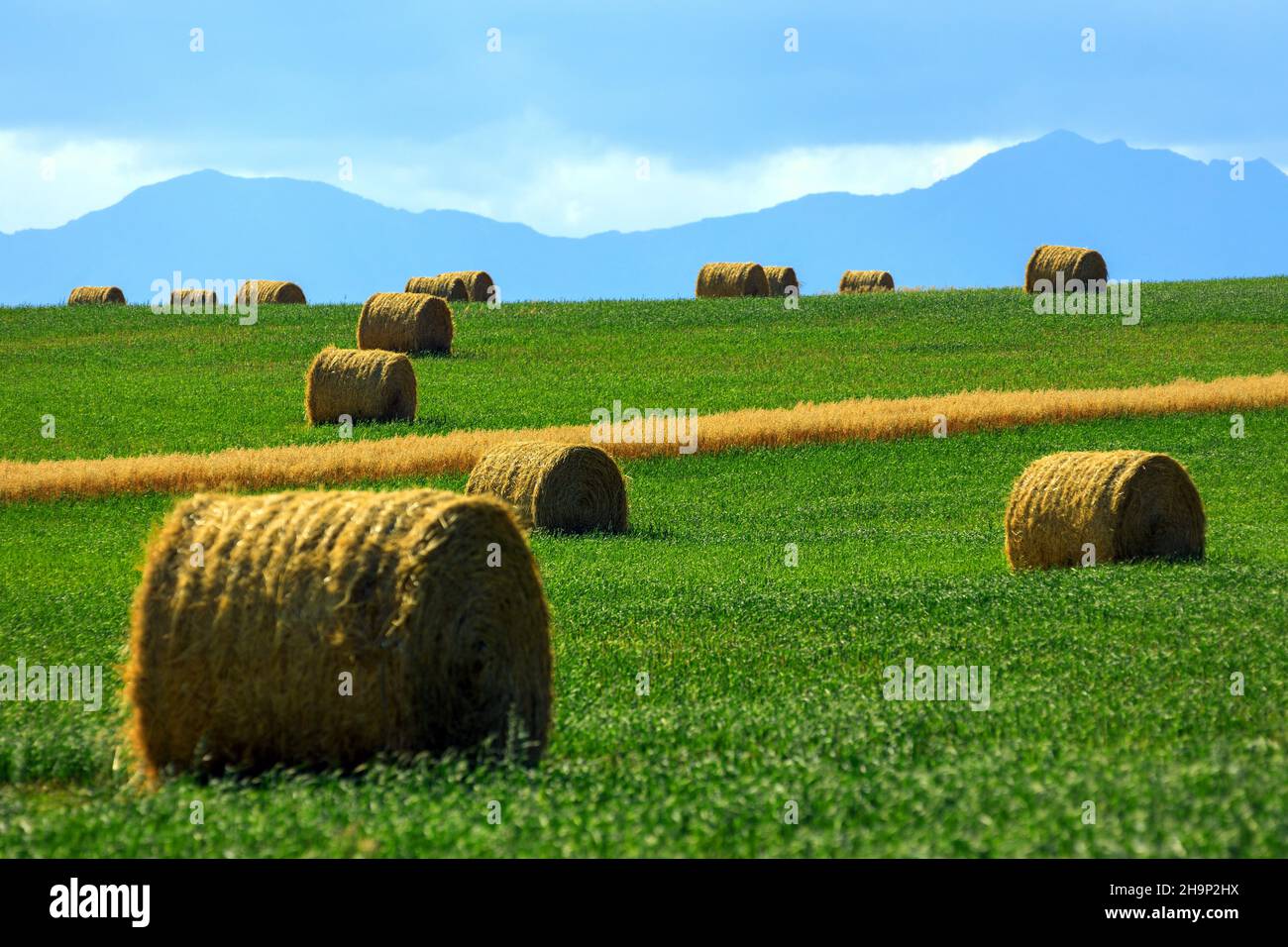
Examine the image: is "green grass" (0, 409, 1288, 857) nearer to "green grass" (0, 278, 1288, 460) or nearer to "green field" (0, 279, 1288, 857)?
"green field" (0, 279, 1288, 857)

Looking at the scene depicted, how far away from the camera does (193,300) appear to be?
245 feet

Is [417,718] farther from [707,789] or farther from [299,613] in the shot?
[707,789]

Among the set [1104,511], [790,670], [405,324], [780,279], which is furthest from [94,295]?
[790,670]

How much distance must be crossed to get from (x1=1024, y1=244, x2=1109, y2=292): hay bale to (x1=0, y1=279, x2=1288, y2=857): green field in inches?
1081

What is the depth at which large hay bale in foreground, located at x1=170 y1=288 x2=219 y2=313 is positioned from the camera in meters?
70.1

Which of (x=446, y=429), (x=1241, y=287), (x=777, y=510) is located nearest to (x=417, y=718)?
(x=777, y=510)

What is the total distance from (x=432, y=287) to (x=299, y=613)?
62.2 metres

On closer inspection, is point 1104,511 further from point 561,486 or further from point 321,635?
point 321,635

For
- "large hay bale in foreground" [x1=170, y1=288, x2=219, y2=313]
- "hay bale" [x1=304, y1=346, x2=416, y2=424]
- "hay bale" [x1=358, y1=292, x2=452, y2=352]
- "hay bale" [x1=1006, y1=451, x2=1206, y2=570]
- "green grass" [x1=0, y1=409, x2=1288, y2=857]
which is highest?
"large hay bale in foreground" [x1=170, y1=288, x2=219, y2=313]

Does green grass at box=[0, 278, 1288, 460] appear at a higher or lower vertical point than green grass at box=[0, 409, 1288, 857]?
higher

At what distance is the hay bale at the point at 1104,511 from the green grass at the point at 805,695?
0.68 metres

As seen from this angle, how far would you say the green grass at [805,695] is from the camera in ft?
27.2

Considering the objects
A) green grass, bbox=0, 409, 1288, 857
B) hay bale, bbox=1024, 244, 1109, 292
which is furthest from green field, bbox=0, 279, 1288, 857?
hay bale, bbox=1024, 244, 1109, 292

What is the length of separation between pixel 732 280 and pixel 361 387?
37604 millimetres
